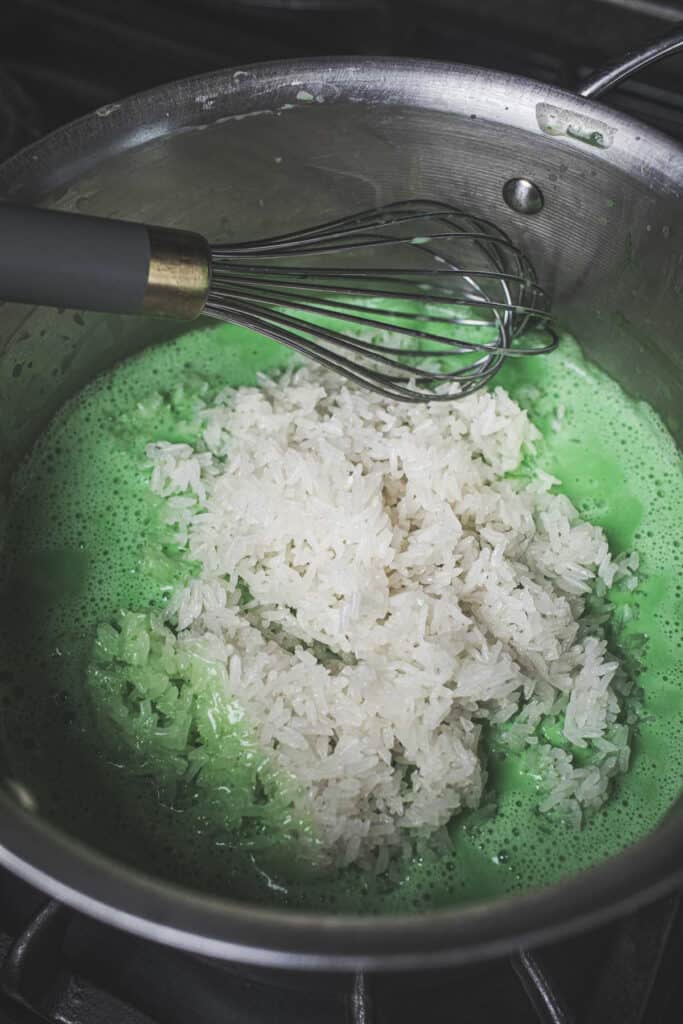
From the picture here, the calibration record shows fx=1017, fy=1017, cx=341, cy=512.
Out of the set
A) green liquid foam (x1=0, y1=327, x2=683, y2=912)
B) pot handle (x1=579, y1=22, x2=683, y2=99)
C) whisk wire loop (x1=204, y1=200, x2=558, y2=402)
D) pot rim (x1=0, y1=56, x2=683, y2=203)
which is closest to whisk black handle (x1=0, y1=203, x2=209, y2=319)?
whisk wire loop (x1=204, y1=200, x2=558, y2=402)

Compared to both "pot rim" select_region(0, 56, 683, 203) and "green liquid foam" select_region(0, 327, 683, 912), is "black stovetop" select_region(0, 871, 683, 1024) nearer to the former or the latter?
"green liquid foam" select_region(0, 327, 683, 912)

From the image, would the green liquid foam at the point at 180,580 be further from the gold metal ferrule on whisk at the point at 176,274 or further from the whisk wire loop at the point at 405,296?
the gold metal ferrule on whisk at the point at 176,274

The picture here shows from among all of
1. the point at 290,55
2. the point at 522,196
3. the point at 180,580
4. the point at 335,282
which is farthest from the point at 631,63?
the point at 180,580

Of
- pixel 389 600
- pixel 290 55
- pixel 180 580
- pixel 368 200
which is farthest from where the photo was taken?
pixel 290 55

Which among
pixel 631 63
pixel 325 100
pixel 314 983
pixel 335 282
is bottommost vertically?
pixel 314 983

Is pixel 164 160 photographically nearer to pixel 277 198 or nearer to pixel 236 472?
pixel 277 198

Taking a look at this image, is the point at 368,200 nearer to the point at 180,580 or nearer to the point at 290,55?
the point at 290,55

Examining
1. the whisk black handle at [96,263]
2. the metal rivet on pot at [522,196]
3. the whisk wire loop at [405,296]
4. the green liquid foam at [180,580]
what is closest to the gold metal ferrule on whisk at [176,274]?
the whisk black handle at [96,263]
